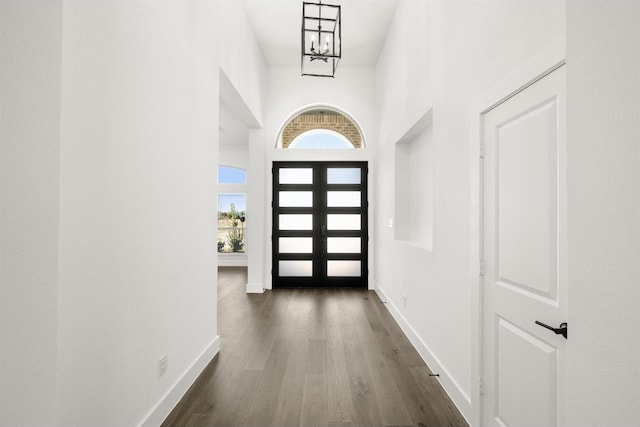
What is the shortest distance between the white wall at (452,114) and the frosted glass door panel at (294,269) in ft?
7.60

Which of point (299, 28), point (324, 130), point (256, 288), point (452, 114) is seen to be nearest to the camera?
point (452, 114)

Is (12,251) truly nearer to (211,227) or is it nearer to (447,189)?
(211,227)

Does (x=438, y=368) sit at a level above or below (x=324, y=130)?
below

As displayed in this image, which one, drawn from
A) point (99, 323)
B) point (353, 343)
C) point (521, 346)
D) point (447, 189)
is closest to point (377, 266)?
point (353, 343)

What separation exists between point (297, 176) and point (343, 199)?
36.4 inches

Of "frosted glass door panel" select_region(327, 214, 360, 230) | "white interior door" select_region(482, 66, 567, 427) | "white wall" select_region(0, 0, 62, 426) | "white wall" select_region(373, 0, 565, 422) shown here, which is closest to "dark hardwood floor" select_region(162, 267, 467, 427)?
"white wall" select_region(373, 0, 565, 422)

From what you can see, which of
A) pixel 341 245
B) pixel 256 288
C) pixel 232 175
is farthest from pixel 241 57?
pixel 232 175

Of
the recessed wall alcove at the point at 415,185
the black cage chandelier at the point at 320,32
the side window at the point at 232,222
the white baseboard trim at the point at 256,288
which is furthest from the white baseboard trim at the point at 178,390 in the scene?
the side window at the point at 232,222

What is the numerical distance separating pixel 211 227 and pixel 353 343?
1.82 metres

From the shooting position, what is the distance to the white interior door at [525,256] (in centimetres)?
142

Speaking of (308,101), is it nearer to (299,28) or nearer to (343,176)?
(299,28)

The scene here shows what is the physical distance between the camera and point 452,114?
8.16ft

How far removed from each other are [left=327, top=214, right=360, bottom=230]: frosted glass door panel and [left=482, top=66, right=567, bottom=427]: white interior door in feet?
13.2

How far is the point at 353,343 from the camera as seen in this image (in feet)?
11.2
